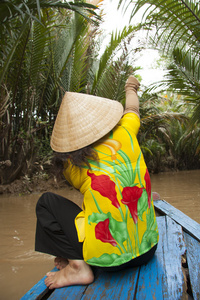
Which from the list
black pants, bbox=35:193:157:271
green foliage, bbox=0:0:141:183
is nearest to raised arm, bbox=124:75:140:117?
black pants, bbox=35:193:157:271

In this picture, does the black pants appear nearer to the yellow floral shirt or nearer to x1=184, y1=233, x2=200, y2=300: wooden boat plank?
the yellow floral shirt

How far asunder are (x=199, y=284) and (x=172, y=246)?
1.40ft

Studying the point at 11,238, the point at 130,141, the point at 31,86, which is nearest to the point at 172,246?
the point at 130,141

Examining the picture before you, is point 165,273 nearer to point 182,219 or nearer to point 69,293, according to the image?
point 69,293

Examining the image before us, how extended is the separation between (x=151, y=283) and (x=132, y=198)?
380 mm

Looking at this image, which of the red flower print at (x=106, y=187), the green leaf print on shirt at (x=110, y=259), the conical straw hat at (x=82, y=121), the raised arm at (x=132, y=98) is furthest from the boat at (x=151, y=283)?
the raised arm at (x=132, y=98)

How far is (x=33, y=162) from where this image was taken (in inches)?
239

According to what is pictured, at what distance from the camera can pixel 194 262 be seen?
1.57 meters

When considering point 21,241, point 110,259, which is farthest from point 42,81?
point 110,259

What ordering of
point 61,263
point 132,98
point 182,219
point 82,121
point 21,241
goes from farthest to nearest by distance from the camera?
point 21,241
point 182,219
point 132,98
point 61,263
point 82,121

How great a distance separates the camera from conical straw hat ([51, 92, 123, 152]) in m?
1.38

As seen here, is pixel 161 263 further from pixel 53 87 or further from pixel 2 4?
pixel 53 87

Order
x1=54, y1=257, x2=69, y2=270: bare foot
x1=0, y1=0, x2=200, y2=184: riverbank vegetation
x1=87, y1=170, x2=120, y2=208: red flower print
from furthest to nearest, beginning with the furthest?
1. x1=0, y1=0, x2=200, y2=184: riverbank vegetation
2. x1=54, y1=257, x2=69, y2=270: bare foot
3. x1=87, y1=170, x2=120, y2=208: red flower print

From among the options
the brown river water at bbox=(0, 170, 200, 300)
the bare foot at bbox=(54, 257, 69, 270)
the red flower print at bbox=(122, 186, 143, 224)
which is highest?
the red flower print at bbox=(122, 186, 143, 224)
